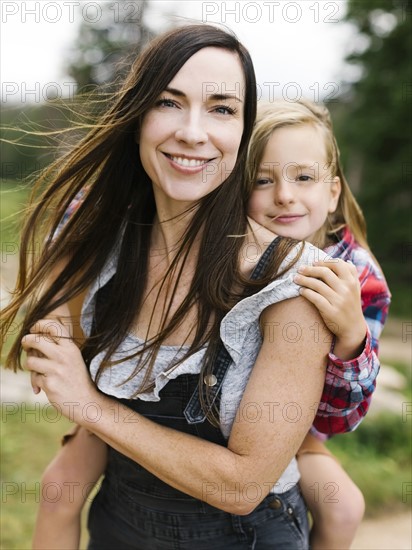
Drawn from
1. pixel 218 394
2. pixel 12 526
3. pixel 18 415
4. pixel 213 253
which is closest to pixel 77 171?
pixel 213 253

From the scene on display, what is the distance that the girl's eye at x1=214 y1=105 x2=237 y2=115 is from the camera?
1.67 meters

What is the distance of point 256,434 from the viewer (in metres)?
1.53

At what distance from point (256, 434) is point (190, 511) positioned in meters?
0.32

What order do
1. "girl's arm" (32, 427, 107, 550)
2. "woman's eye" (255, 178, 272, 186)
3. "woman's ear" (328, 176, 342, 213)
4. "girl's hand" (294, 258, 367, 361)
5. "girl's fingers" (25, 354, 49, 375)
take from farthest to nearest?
"woman's ear" (328, 176, 342, 213)
"woman's eye" (255, 178, 272, 186)
"girl's arm" (32, 427, 107, 550)
"girl's fingers" (25, 354, 49, 375)
"girl's hand" (294, 258, 367, 361)

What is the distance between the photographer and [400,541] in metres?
3.41

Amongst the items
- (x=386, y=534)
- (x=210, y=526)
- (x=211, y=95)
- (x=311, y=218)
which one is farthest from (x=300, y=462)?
(x=386, y=534)

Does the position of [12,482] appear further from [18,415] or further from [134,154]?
[134,154]

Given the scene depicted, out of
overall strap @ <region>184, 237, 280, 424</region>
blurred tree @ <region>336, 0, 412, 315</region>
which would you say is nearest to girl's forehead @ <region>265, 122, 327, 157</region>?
overall strap @ <region>184, 237, 280, 424</region>

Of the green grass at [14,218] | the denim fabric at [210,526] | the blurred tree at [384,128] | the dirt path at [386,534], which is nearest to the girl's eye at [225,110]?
the green grass at [14,218]

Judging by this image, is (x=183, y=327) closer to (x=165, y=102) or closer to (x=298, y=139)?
(x=165, y=102)

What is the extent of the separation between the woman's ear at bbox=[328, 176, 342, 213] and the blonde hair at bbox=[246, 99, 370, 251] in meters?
0.02

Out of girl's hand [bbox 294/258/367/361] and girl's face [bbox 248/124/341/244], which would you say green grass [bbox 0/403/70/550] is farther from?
girl's hand [bbox 294/258/367/361]

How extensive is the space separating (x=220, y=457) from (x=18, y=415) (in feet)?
11.9

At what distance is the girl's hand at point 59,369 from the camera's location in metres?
1.70
